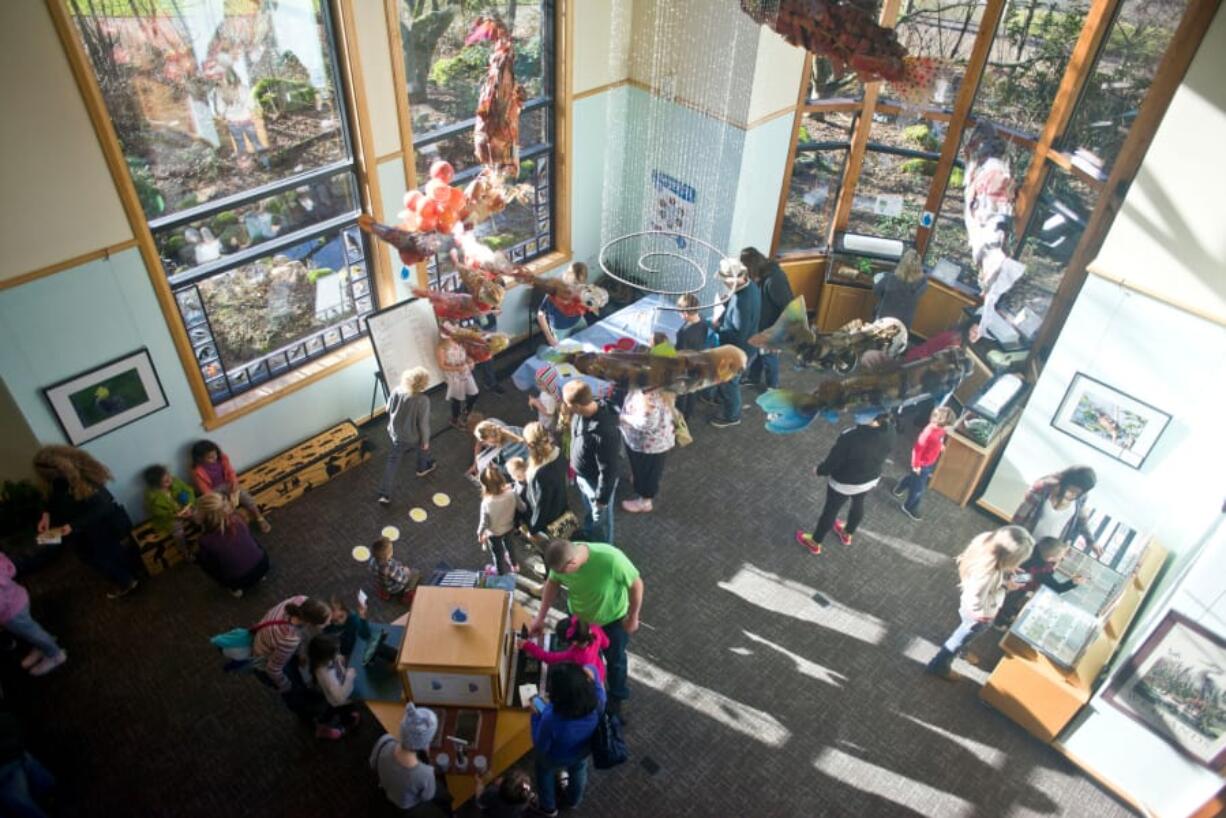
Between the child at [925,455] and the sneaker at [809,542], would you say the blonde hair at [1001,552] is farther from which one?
the sneaker at [809,542]

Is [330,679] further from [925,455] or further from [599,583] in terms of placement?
[925,455]

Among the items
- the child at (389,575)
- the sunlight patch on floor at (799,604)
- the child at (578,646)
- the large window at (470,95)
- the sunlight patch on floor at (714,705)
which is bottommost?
the sunlight patch on floor at (714,705)

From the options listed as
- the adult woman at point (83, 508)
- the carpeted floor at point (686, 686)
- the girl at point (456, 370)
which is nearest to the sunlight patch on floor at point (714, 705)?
the carpeted floor at point (686, 686)

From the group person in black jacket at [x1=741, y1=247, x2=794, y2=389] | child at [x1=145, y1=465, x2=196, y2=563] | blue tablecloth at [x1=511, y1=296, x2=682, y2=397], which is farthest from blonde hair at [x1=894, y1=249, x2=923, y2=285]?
child at [x1=145, y1=465, x2=196, y2=563]

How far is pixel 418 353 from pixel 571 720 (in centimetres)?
371

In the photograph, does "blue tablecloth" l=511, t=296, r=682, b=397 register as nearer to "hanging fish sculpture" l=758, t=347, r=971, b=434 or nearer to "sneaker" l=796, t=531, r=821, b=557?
"hanging fish sculpture" l=758, t=347, r=971, b=434

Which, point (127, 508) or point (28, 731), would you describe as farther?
point (127, 508)

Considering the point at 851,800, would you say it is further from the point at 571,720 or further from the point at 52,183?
the point at 52,183

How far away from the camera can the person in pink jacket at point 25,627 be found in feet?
15.5

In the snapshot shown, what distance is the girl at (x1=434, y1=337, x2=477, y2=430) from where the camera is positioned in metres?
6.53

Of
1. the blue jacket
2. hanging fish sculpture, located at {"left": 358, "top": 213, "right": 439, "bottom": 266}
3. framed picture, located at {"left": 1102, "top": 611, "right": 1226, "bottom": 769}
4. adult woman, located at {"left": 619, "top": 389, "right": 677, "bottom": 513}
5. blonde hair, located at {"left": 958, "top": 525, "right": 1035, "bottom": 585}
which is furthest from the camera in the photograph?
hanging fish sculpture, located at {"left": 358, "top": 213, "right": 439, "bottom": 266}

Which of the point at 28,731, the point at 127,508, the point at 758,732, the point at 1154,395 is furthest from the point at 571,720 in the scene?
the point at 1154,395

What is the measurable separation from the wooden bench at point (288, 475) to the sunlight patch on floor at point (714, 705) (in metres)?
2.89

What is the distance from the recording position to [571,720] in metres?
3.70
